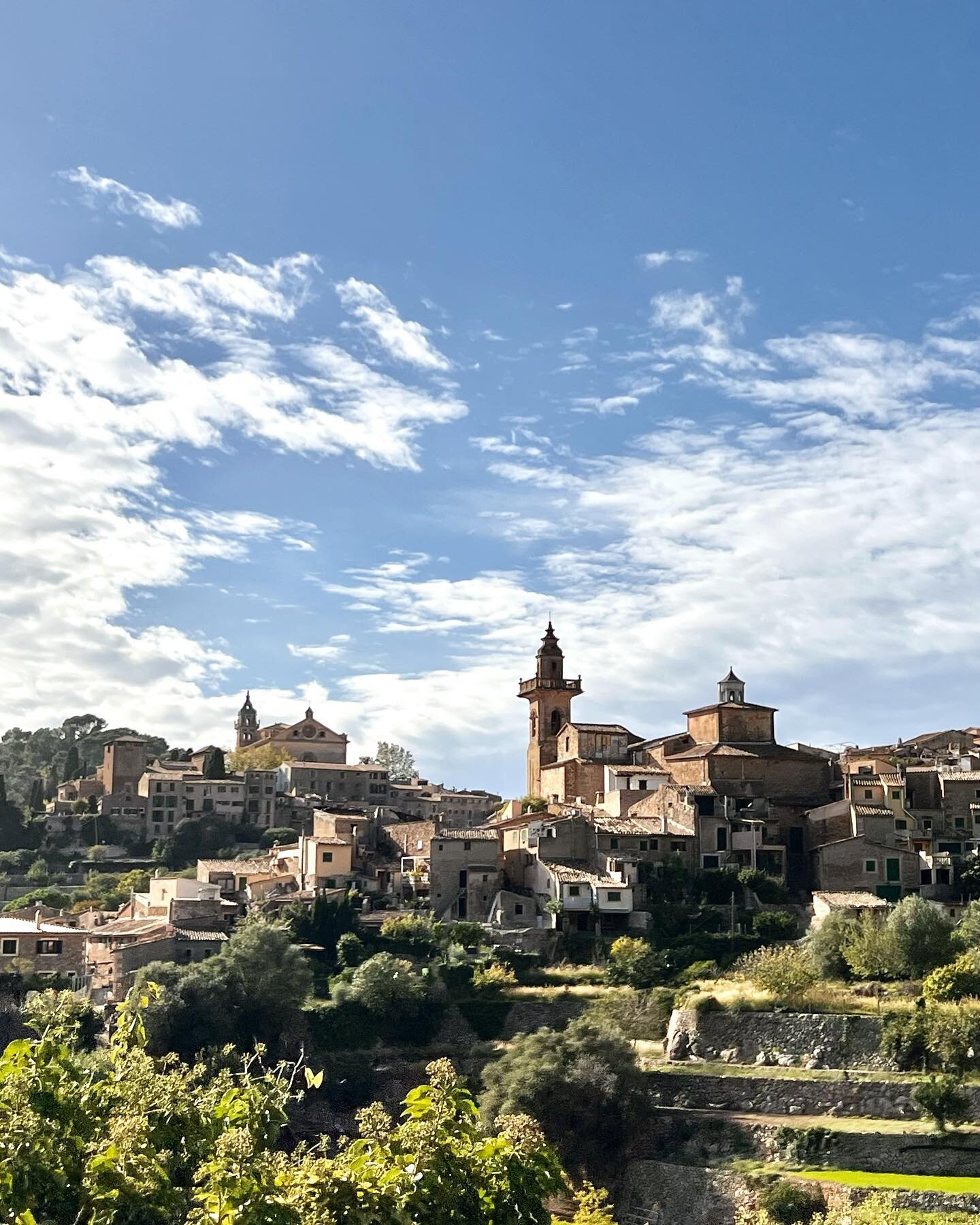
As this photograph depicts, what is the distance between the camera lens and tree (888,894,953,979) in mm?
47219

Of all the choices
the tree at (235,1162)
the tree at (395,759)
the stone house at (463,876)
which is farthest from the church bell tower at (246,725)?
the tree at (235,1162)

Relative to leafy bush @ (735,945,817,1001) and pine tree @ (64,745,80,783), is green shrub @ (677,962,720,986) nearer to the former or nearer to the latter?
leafy bush @ (735,945,817,1001)

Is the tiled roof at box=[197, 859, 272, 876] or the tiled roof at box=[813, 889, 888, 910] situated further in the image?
the tiled roof at box=[197, 859, 272, 876]

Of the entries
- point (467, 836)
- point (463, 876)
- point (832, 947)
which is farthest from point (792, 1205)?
point (467, 836)

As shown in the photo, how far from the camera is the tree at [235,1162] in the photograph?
14.0 m

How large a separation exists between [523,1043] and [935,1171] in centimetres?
1214

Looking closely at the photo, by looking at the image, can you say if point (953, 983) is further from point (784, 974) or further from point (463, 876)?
point (463, 876)

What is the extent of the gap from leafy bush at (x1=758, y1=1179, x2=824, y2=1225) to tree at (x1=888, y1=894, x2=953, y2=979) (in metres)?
12.4

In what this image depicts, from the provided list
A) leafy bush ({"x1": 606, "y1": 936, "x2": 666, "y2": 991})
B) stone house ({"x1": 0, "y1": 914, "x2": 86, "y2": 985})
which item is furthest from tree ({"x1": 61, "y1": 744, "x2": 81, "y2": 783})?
leafy bush ({"x1": 606, "y1": 936, "x2": 666, "y2": 991})

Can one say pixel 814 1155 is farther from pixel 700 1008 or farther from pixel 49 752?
pixel 49 752

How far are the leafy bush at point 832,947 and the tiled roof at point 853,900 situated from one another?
5.46 ft

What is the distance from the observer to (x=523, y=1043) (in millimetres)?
44094

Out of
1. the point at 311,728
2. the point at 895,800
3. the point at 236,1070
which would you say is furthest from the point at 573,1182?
the point at 311,728

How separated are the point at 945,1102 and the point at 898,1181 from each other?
2977mm
